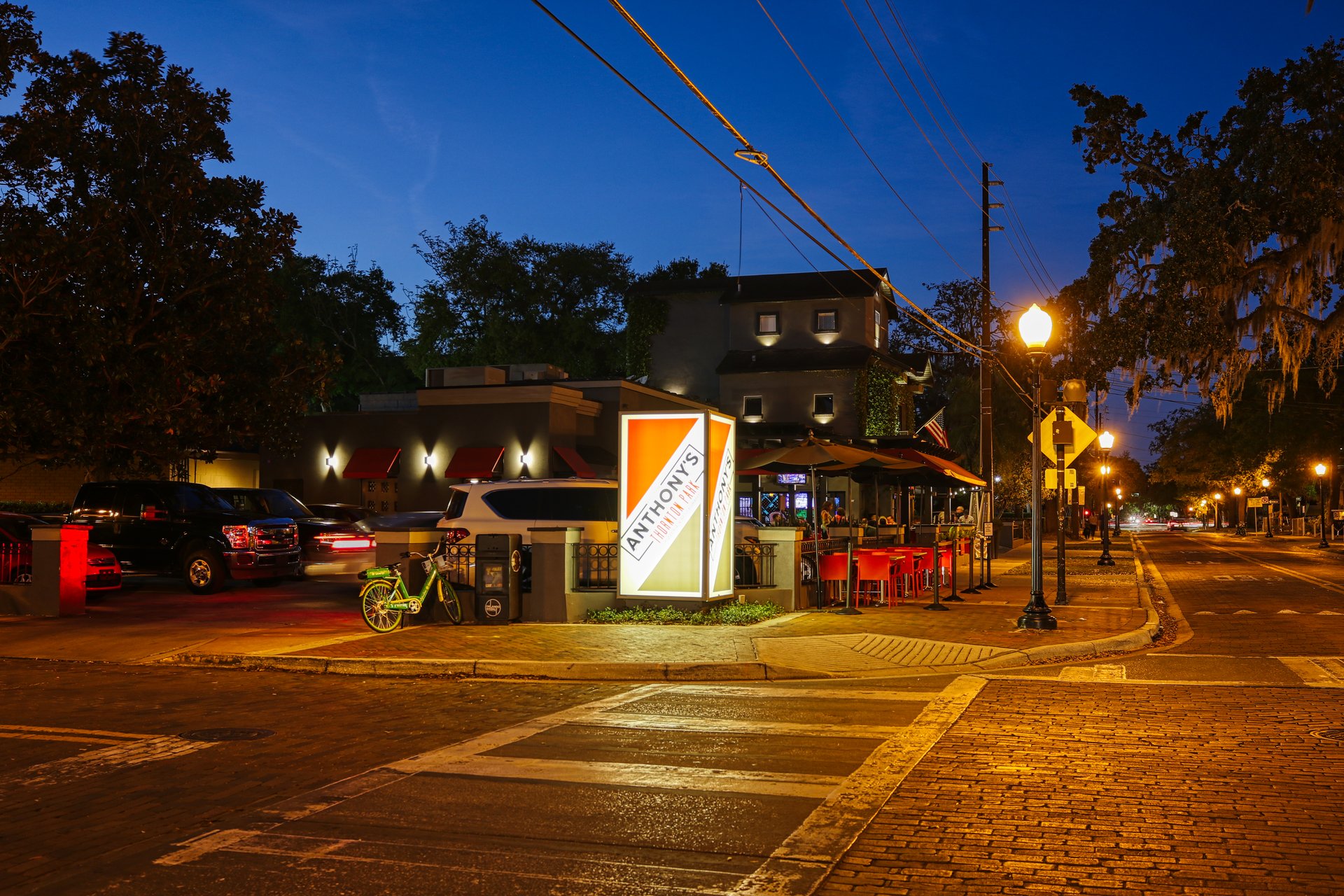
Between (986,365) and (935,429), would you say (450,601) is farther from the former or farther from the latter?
(935,429)

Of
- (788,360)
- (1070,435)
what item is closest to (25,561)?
(1070,435)

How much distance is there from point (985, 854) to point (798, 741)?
9.59 feet

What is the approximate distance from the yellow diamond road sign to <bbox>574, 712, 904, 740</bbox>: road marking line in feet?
32.8

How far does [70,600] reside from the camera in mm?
17672

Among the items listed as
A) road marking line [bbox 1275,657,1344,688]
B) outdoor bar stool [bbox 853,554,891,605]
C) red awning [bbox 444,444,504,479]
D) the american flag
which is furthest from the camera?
the american flag

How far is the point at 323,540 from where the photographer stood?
25094 mm

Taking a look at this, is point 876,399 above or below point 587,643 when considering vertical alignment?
above

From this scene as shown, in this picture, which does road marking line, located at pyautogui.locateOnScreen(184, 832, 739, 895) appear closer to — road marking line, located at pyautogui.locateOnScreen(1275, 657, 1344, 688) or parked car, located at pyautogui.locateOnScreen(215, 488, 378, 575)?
road marking line, located at pyautogui.locateOnScreen(1275, 657, 1344, 688)

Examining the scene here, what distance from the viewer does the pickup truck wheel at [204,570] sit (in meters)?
21.3

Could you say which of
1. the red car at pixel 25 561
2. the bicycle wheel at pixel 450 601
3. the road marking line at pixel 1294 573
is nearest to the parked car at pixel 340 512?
the red car at pixel 25 561

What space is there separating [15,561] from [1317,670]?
1875 centimetres

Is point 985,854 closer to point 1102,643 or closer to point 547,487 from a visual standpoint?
point 1102,643

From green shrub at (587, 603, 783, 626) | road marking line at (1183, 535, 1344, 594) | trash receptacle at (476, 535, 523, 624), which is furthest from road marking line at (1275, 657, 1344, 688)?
road marking line at (1183, 535, 1344, 594)

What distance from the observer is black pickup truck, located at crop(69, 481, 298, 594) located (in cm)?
2141
